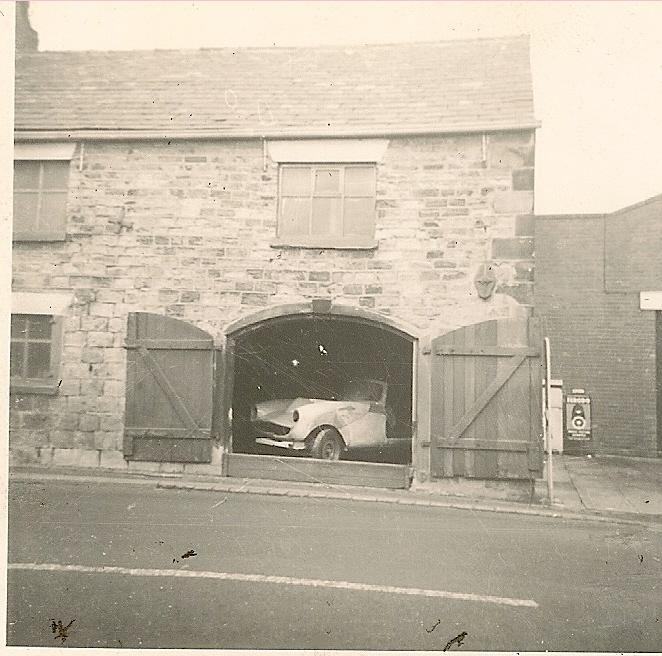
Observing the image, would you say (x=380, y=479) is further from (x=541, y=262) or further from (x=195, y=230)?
(x=541, y=262)

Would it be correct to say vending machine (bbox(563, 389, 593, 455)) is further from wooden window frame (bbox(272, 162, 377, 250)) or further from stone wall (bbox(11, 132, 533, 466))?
wooden window frame (bbox(272, 162, 377, 250))

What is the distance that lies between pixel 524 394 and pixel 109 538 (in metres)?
4.85

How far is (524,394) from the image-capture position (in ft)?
22.8

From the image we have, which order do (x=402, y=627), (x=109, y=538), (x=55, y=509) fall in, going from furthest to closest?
(x=55, y=509)
(x=109, y=538)
(x=402, y=627)

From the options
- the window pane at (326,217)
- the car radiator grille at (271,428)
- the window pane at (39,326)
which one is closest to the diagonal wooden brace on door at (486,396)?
the car radiator grille at (271,428)

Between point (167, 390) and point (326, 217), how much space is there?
3.04m

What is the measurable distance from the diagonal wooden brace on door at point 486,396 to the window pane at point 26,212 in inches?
234

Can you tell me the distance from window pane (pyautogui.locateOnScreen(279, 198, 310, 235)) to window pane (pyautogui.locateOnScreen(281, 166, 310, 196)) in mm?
91

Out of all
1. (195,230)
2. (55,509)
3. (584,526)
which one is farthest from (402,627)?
(195,230)

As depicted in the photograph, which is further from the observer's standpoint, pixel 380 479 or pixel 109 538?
pixel 380 479

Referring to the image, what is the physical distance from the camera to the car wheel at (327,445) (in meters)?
7.54

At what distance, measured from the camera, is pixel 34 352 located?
737cm

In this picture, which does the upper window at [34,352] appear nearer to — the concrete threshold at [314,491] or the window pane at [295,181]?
the concrete threshold at [314,491]

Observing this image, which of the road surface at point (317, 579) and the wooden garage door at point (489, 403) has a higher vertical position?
the wooden garage door at point (489, 403)
